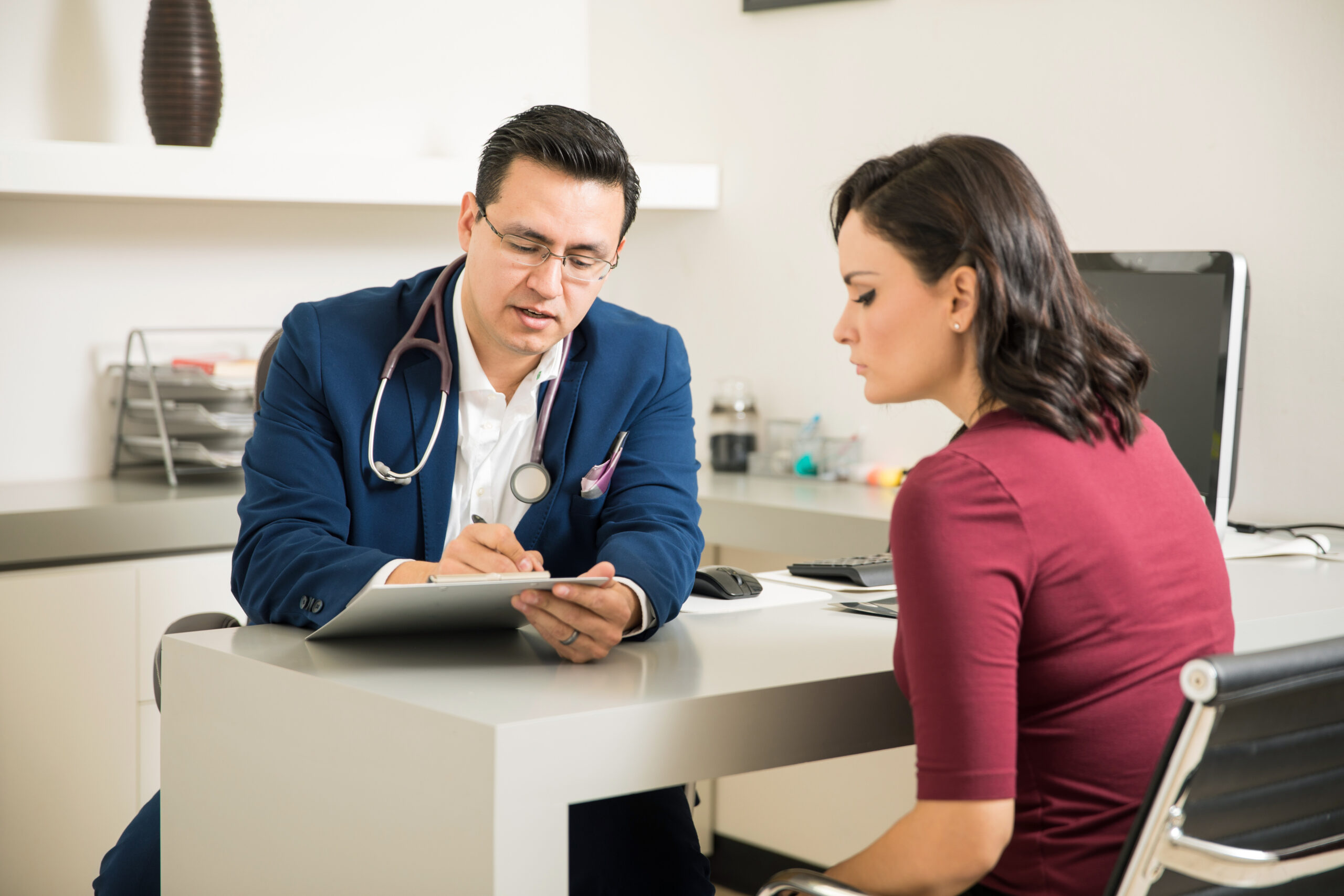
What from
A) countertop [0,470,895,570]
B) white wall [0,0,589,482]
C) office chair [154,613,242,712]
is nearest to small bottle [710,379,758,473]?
countertop [0,470,895,570]

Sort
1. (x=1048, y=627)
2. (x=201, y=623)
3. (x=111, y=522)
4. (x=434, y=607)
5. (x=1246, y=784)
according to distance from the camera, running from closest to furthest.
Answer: (x=1246, y=784)
(x=1048, y=627)
(x=434, y=607)
(x=201, y=623)
(x=111, y=522)

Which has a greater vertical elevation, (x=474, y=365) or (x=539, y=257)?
(x=539, y=257)

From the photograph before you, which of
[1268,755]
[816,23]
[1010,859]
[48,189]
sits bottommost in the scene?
[1010,859]

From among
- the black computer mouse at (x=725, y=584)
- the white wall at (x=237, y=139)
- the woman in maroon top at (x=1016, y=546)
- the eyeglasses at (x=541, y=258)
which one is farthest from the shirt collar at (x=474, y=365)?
the white wall at (x=237, y=139)

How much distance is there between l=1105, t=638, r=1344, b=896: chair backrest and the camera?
0.88m

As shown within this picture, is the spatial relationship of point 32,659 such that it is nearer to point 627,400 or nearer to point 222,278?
point 222,278

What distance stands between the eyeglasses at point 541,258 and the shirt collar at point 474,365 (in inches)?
4.4

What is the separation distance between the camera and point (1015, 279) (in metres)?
1.14

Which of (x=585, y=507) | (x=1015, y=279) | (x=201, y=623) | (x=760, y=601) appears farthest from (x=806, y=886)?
(x=201, y=623)

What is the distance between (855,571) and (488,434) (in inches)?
19.8

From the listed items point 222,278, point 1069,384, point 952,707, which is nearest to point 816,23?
point 222,278

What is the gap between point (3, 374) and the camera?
290cm

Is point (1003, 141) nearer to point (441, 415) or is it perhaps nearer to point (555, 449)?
point (555, 449)

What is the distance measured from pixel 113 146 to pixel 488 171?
4.22 feet
